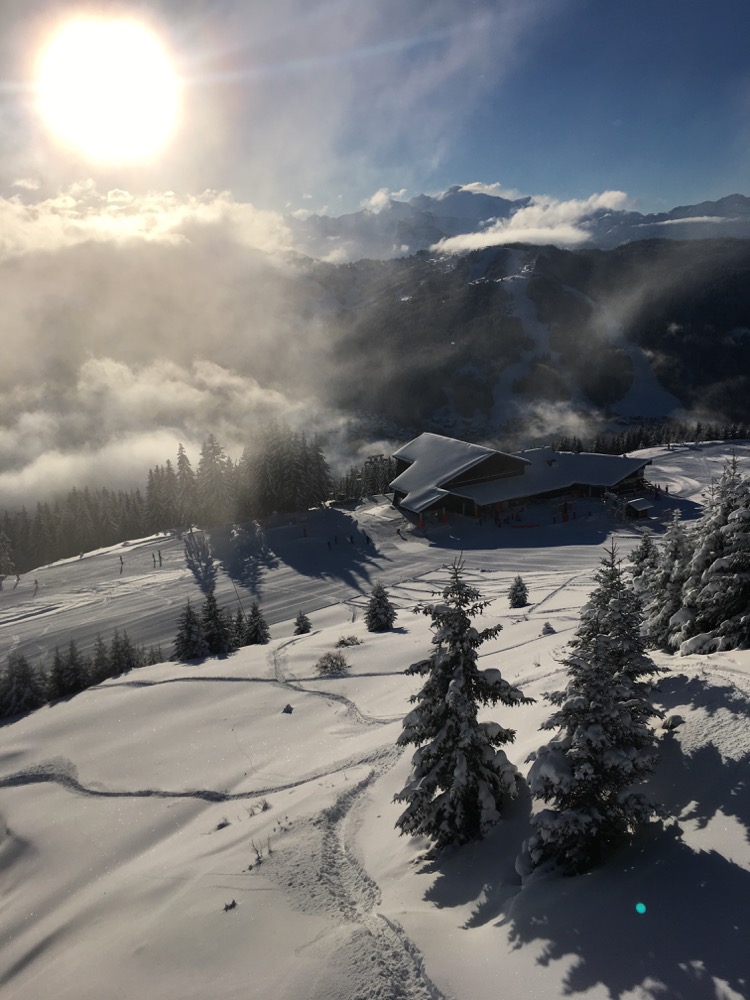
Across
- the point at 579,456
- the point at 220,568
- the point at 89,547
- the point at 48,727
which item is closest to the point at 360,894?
the point at 48,727

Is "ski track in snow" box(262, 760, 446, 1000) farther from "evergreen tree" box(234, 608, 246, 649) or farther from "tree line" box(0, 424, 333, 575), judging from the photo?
"tree line" box(0, 424, 333, 575)

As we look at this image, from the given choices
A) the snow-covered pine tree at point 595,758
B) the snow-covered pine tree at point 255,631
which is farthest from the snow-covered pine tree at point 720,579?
the snow-covered pine tree at point 255,631

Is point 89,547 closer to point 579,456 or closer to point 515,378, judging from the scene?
point 579,456

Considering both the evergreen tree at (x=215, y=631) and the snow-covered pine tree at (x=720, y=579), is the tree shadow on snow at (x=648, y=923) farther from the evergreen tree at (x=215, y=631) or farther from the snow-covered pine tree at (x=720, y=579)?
the evergreen tree at (x=215, y=631)

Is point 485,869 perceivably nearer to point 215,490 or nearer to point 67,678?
point 67,678

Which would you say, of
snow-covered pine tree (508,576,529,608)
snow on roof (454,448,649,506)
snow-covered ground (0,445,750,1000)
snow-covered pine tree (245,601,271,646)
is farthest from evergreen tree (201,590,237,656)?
snow on roof (454,448,649,506)
